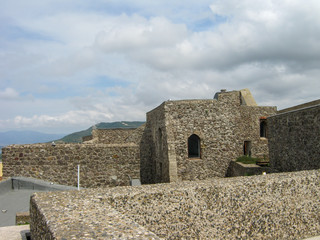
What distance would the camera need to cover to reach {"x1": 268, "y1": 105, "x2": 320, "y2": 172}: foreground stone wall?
852 centimetres

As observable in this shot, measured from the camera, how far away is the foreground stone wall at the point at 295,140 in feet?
27.9

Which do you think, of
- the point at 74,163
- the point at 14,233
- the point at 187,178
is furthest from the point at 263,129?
the point at 14,233

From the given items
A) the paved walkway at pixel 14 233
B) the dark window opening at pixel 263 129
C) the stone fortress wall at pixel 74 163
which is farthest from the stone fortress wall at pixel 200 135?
the paved walkway at pixel 14 233

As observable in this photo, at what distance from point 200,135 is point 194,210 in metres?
11.6

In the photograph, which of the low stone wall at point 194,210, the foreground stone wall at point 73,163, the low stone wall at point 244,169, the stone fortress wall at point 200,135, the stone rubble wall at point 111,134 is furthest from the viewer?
the stone rubble wall at point 111,134

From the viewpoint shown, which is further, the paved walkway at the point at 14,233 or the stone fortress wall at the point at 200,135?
the stone fortress wall at the point at 200,135

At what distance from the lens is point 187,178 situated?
1617 cm

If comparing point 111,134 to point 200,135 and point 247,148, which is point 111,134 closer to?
point 200,135

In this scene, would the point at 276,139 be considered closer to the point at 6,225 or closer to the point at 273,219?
the point at 273,219

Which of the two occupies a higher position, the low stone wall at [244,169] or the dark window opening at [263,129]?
the dark window opening at [263,129]

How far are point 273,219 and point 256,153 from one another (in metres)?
13.1

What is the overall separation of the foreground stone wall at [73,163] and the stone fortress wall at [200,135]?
173 inches

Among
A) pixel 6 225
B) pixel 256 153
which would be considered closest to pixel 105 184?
pixel 6 225

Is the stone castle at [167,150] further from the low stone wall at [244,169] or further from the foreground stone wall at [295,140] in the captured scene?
the foreground stone wall at [295,140]
